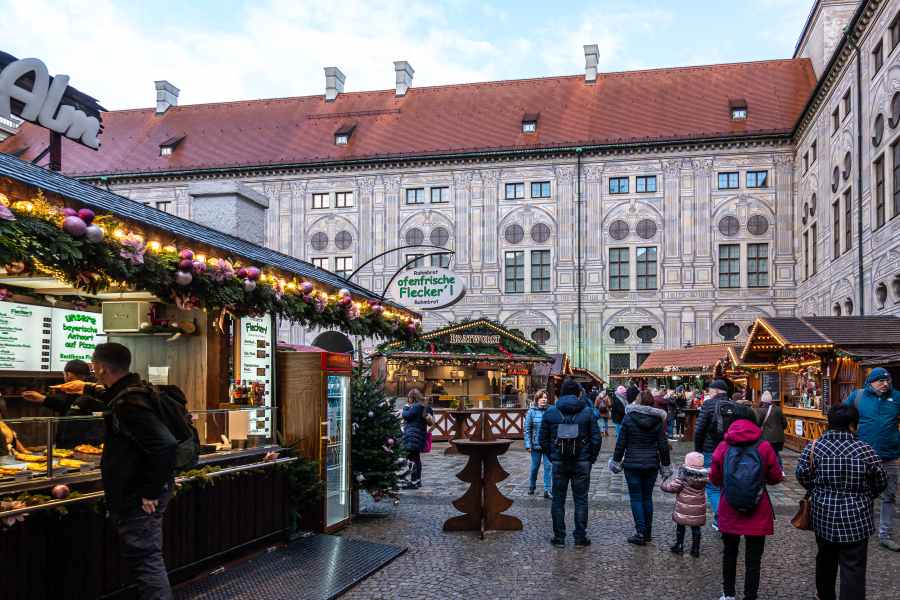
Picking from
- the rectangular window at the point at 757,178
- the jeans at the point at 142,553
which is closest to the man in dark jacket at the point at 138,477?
the jeans at the point at 142,553

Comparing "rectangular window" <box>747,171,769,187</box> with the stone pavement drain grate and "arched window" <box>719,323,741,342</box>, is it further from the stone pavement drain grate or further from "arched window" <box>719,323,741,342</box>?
the stone pavement drain grate

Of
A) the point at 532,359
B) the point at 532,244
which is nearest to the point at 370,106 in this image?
the point at 532,244

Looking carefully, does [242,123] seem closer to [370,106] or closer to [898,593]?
[370,106]

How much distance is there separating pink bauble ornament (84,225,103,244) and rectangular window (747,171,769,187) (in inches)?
1791

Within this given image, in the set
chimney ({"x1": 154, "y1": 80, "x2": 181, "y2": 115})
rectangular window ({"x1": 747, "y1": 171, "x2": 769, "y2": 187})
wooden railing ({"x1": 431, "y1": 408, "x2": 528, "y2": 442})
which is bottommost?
wooden railing ({"x1": 431, "y1": 408, "x2": 528, "y2": 442})

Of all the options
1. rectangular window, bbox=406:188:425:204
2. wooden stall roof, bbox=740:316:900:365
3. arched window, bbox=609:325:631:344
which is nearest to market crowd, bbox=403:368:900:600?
wooden stall roof, bbox=740:316:900:365

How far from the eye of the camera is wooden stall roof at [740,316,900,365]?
63.2 ft

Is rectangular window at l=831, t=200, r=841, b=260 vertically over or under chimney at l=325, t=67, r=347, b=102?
under

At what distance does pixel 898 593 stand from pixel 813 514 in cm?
181

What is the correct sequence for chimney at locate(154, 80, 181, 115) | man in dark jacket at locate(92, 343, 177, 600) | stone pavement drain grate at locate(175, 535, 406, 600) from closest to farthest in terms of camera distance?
man in dark jacket at locate(92, 343, 177, 600) → stone pavement drain grate at locate(175, 535, 406, 600) → chimney at locate(154, 80, 181, 115)

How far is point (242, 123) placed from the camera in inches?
2223

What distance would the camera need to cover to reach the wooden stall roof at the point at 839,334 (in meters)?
19.2

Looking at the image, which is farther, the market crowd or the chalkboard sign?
the chalkboard sign

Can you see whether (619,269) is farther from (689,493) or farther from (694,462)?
(694,462)
